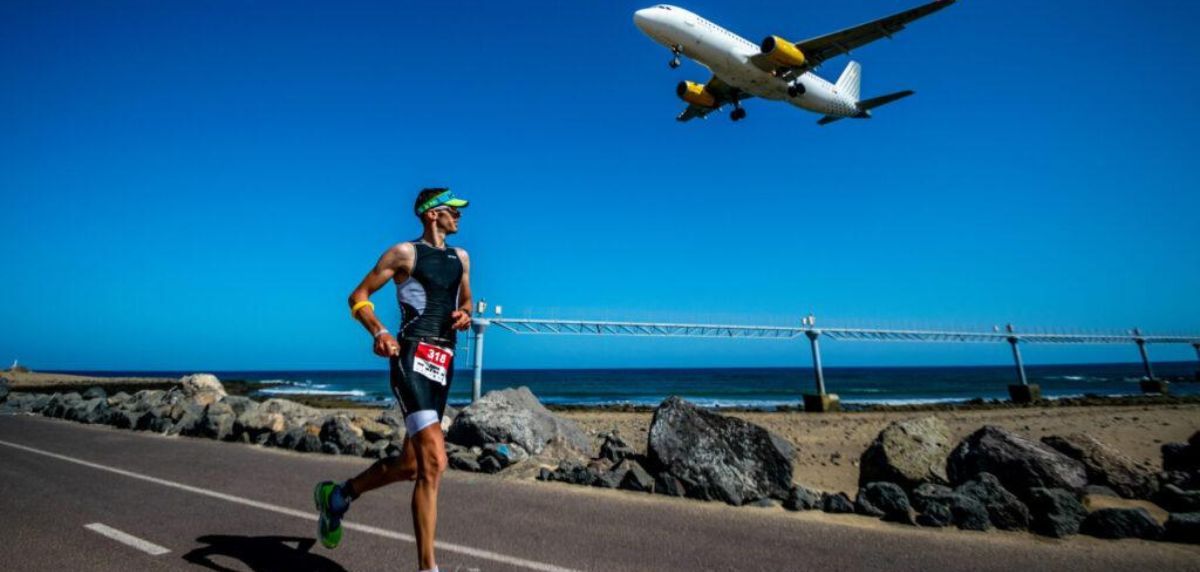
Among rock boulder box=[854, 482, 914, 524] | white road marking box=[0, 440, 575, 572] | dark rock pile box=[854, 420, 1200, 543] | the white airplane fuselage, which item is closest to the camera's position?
white road marking box=[0, 440, 575, 572]

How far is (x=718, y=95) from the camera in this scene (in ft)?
84.7

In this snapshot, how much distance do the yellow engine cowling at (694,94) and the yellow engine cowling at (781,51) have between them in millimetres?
4733

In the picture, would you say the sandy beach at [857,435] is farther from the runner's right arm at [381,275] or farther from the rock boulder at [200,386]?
the rock boulder at [200,386]

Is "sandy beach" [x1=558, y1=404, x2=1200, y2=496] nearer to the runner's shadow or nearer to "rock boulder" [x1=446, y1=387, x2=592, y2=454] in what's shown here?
"rock boulder" [x1=446, y1=387, x2=592, y2=454]

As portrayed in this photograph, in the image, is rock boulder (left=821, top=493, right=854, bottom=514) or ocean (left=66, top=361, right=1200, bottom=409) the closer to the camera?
rock boulder (left=821, top=493, right=854, bottom=514)

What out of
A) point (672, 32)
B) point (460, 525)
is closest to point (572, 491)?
point (460, 525)

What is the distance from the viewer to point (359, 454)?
7922 mm

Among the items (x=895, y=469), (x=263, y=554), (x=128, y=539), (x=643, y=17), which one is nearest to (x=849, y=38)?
(x=643, y=17)

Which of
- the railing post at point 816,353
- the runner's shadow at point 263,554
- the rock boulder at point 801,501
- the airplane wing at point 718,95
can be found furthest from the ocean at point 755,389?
the runner's shadow at point 263,554

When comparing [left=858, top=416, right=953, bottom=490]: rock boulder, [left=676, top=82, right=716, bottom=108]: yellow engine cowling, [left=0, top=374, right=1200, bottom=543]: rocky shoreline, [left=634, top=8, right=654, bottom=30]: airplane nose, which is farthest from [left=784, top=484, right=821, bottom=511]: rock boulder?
[left=676, top=82, right=716, bottom=108]: yellow engine cowling

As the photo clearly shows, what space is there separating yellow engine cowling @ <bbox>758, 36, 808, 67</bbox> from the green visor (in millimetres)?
20089

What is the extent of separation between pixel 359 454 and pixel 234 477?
191 cm

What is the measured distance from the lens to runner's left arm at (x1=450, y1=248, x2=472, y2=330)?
10.6ft

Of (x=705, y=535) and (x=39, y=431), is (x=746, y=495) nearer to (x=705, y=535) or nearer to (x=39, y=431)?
(x=705, y=535)
